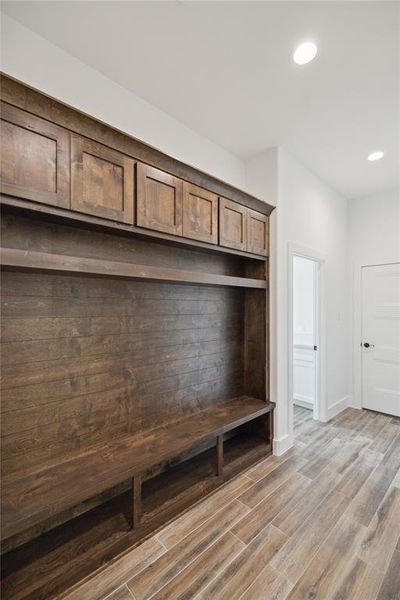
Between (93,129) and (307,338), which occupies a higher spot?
(93,129)

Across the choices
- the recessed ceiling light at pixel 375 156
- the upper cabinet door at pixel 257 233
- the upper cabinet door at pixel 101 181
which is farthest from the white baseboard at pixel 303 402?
the upper cabinet door at pixel 101 181

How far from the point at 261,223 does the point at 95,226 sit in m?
1.78

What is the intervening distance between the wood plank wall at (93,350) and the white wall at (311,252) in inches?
28.4

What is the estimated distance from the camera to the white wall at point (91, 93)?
1.69 metres

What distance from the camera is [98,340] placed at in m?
2.02

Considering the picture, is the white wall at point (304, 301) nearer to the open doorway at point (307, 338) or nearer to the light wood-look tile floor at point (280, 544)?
the open doorway at point (307, 338)

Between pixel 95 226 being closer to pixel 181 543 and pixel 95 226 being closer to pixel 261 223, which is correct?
pixel 261 223

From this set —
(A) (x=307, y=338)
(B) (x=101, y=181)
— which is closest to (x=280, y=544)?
(B) (x=101, y=181)

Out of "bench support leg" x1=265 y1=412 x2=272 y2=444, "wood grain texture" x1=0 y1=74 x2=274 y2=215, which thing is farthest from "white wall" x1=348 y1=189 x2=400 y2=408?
"wood grain texture" x1=0 y1=74 x2=274 y2=215

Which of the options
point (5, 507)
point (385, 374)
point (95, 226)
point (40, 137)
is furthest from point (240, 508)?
point (385, 374)

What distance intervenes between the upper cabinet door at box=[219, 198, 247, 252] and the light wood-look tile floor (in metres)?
2.18

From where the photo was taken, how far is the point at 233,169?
10.3 feet

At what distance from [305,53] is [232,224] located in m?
1.28

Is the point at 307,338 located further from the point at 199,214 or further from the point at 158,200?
the point at 158,200
